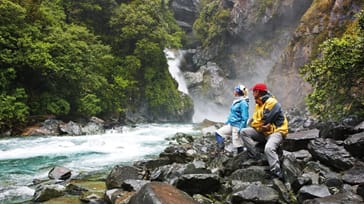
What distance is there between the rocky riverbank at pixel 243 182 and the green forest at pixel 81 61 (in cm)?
1143

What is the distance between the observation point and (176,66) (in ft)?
142

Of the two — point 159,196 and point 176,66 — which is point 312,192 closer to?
point 159,196

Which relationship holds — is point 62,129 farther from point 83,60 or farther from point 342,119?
point 342,119

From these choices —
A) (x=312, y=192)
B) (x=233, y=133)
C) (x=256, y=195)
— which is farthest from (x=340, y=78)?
(x=256, y=195)

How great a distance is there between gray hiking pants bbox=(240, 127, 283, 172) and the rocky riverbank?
0.22m

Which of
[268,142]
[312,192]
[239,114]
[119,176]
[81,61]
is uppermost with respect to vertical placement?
[81,61]

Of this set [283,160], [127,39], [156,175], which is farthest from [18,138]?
[127,39]

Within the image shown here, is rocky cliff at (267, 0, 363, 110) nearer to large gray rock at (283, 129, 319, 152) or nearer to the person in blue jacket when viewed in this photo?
large gray rock at (283, 129, 319, 152)

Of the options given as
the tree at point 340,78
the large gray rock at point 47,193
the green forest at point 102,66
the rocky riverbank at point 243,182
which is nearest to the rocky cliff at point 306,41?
the green forest at point 102,66

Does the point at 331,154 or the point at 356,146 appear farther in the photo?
the point at 356,146

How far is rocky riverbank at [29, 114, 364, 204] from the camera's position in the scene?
4.93 m

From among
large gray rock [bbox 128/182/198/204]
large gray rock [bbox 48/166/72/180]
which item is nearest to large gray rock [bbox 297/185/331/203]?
large gray rock [bbox 128/182/198/204]

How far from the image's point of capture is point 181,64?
4434cm

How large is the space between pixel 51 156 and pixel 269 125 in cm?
847
